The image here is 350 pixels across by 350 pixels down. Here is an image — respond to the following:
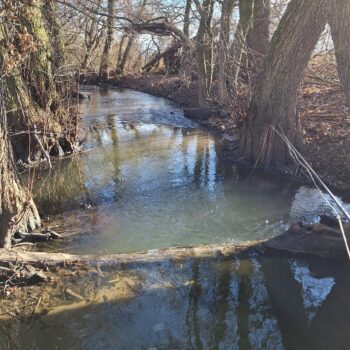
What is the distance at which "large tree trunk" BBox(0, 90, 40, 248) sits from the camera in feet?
20.0

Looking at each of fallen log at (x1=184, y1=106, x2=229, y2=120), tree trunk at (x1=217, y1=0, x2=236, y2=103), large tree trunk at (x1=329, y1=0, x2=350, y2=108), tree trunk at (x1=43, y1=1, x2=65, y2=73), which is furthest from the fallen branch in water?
fallen log at (x1=184, y1=106, x2=229, y2=120)

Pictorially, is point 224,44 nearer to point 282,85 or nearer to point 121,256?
point 282,85

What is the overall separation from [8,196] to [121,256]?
1.89 m

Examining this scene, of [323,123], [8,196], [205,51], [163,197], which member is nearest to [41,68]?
[163,197]

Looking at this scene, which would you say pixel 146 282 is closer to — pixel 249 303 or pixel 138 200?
pixel 249 303

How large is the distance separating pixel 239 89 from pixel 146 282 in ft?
27.0

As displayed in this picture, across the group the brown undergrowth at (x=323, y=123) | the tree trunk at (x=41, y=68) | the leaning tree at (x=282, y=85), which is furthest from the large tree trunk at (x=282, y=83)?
the tree trunk at (x=41, y=68)

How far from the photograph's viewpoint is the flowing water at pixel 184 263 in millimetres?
4348

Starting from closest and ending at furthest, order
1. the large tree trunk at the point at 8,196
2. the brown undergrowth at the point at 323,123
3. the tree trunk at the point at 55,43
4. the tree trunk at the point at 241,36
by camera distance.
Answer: the large tree trunk at the point at 8,196, the brown undergrowth at the point at 323,123, the tree trunk at the point at 55,43, the tree trunk at the point at 241,36

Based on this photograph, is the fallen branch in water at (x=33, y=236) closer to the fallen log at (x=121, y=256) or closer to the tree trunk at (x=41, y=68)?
the fallen log at (x=121, y=256)

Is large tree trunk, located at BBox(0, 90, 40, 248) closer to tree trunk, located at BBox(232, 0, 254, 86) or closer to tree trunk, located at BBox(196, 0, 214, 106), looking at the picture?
tree trunk, located at BBox(232, 0, 254, 86)

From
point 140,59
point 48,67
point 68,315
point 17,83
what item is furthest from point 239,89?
point 140,59

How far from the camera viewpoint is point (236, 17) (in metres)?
16.2

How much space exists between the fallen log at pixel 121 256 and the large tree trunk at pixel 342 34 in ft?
9.16
